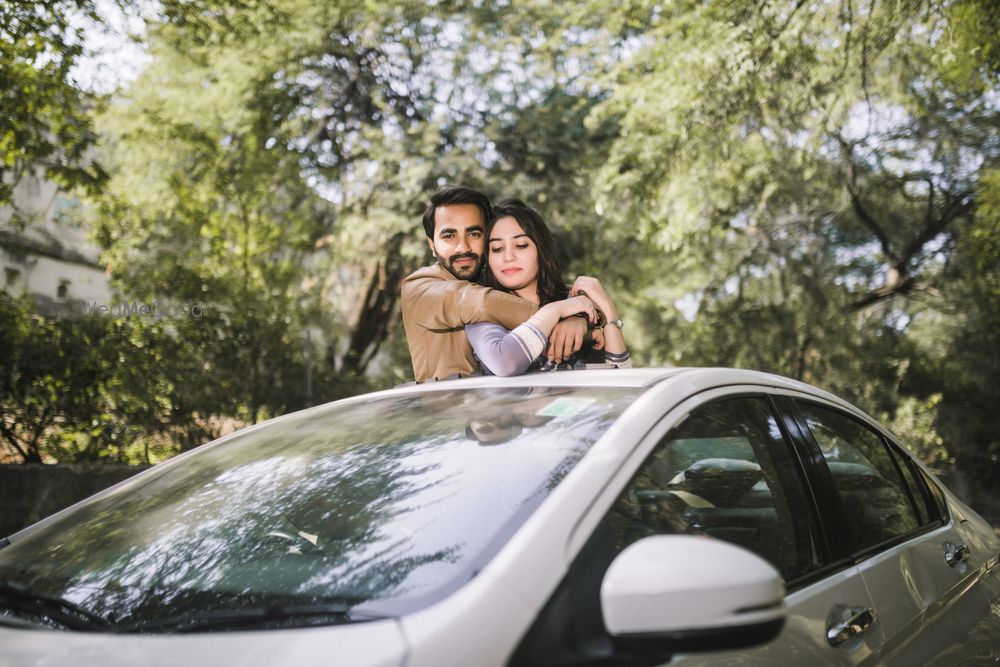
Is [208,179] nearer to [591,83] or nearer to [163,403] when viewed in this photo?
[163,403]

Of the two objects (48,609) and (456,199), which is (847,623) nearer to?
(48,609)

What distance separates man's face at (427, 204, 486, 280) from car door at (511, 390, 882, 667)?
5.32 ft

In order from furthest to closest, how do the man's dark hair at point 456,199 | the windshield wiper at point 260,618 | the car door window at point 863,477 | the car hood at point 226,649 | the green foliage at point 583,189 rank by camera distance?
the green foliage at point 583,189 → the man's dark hair at point 456,199 → the car door window at point 863,477 → the windshield wiper at point 260,618 → the car hood at point 226,649

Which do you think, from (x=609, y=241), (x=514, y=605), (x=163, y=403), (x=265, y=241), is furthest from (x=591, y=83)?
(x=514, y=605)

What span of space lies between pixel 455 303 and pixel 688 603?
193cm

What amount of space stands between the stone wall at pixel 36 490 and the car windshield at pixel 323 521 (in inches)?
210

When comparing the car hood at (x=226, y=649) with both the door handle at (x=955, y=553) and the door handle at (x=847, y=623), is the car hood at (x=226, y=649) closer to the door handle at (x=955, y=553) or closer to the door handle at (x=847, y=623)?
the door handle at (x=847, y=623)

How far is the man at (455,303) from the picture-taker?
3.10 metres

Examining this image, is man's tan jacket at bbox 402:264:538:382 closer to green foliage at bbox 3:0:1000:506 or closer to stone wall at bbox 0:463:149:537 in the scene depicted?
stone wall at bbox 0:463:149:537

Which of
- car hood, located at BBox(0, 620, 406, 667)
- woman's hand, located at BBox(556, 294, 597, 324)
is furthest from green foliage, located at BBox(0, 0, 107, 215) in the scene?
car hood, located at BBox(0, 620, 406, 667)

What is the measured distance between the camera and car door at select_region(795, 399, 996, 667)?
2.26 meters

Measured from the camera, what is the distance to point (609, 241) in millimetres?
16250

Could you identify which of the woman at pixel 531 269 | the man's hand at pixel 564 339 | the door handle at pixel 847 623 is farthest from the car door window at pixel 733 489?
the woman at pixel 531 269

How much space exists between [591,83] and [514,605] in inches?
536
